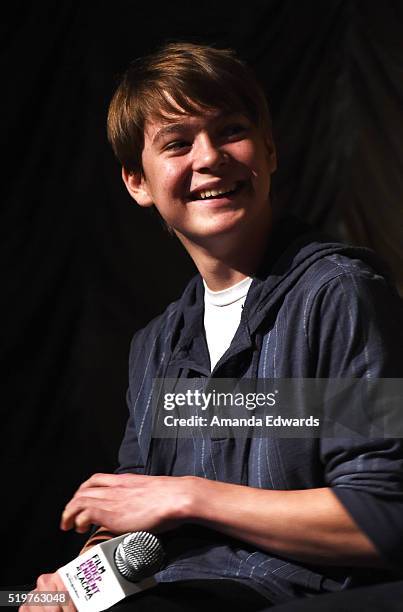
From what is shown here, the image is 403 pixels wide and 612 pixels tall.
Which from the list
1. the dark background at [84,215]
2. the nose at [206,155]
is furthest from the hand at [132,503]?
the dark background at [84,215]

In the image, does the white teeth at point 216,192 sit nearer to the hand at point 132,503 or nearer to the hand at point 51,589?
the hand at point 132,503

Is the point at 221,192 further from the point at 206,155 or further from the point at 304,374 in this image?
the point at 304,374

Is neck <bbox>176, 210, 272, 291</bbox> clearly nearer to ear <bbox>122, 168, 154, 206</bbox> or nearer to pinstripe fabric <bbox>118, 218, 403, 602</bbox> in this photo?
pinstripe fabric <bbox>118, 218, 403, 602</bbox>

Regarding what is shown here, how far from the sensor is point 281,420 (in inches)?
51.8

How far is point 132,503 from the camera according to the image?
1307mm

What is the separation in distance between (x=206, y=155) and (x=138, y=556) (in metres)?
0.62

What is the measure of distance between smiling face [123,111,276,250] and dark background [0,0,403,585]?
0.53m

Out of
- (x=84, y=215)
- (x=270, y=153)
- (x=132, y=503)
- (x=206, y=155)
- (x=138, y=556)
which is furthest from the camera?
(x=84, y=215)

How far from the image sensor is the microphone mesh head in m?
1.18

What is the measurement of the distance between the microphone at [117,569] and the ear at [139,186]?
0.63 metres

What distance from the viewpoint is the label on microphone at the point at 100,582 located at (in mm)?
1191

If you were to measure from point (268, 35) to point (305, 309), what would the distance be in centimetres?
99

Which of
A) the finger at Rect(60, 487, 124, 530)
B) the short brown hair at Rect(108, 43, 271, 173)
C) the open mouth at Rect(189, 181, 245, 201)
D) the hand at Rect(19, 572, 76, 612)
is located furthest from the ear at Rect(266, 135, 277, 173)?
the hand at Rect(19, 572, 76, 612)

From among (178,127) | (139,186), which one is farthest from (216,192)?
(139,186)
